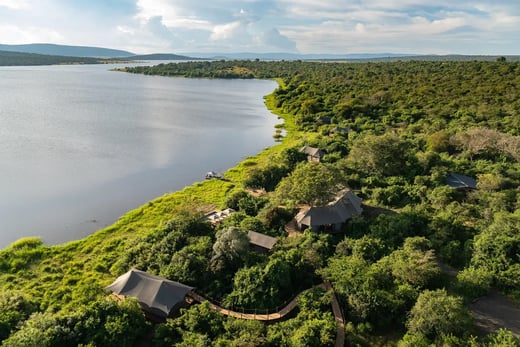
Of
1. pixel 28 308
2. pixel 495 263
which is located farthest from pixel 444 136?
pixel 28 308

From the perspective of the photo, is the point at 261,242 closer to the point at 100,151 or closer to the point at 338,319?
the point at 338,319

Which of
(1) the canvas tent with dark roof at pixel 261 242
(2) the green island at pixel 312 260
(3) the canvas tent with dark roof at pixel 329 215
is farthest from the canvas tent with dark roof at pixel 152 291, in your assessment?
(3) the canvas tent with dark roof at pixel 329 215

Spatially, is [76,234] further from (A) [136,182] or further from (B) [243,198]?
(B) [243,198]

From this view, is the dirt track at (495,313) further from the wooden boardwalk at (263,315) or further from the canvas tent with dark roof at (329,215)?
Answer: the canvas tent with dark roof at (329,215)

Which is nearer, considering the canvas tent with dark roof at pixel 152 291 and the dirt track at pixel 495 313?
the dirt track at pixel 495 313

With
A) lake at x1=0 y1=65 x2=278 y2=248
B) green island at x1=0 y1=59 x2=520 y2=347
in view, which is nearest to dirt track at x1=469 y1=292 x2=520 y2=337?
green island at x1=0 y1=59 x2=520 y2=347

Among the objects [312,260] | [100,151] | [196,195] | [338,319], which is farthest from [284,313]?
[100,151]
